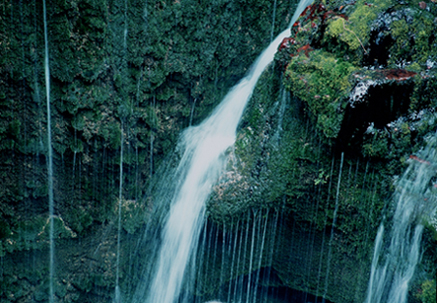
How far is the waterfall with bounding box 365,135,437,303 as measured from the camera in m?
3.94

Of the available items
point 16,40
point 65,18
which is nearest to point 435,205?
point 65,18

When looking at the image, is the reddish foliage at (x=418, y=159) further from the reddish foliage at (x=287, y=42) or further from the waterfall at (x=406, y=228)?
the reddish foliage at (x=287, y=42)

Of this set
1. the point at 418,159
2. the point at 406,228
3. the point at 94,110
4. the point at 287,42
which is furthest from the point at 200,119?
the point at 406,228

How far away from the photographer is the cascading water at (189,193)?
5.64m

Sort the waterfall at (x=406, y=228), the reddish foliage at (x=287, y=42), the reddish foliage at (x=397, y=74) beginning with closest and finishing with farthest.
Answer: the waterfall at (x=406, y=228)
the reddish foliage at (x=397, y=74)
the reddish foliage at (x=287, y=42)

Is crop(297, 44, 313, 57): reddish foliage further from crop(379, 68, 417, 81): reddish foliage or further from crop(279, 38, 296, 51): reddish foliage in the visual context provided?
crop(379, 68, 417, 81): reddish foliage

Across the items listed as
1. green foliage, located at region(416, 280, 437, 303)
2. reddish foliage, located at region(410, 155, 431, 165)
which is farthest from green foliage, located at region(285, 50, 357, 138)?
green foliage, located at region(416, 280, 437, 303)

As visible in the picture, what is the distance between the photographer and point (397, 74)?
14.1ft

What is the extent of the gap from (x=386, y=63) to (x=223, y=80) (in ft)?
9.78

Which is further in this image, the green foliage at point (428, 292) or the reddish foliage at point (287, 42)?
the reddish foliage at point (287, 42)

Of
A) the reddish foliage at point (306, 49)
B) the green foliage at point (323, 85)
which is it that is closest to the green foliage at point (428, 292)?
the green foliage at point (323, 85)

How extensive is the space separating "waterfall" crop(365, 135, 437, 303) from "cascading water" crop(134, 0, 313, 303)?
7.88 feet

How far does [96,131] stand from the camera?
18.1 ft

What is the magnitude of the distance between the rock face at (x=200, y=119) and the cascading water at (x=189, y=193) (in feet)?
0.80
